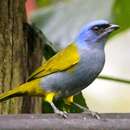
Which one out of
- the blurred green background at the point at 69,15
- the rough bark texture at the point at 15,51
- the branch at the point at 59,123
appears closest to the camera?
the branch at the point at 59,123

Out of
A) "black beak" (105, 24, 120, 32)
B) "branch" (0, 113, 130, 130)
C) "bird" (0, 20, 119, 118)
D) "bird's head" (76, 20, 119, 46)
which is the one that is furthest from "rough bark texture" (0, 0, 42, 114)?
"branch" (0, 113, 130, 130)

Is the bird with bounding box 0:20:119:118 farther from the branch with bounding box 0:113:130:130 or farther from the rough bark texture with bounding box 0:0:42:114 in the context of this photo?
the branch with bounding box 0:113:130:130

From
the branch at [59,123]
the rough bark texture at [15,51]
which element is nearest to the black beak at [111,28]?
the rough bark texture at [15,51]

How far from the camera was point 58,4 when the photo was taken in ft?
17.9

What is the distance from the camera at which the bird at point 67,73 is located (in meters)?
3.81

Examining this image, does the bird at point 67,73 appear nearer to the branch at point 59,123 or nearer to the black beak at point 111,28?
the black beak at point 111,28

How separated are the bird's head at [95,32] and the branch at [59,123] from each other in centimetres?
83

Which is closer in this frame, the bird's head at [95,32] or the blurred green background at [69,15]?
the bird's head at [95,32]

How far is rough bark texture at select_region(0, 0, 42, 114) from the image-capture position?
12.8ft

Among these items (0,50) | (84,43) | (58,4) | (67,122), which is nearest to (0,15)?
(0,50)

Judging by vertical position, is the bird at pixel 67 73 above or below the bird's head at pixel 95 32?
below

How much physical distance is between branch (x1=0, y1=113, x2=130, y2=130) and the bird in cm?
68

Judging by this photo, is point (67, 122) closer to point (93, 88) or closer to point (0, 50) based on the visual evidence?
point (0, 50)

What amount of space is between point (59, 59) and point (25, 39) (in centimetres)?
26
